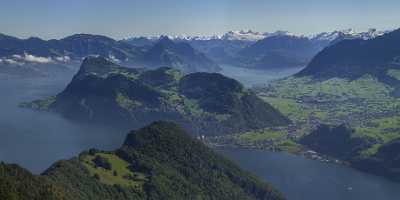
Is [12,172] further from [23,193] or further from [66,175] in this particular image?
[66,175]

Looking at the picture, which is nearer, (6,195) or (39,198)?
(6,195)

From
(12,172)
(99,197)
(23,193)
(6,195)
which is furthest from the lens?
(99,197)

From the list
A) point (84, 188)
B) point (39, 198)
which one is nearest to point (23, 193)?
point (39, 198)

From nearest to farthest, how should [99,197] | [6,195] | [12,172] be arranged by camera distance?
[6,195] < [12,172] < [99,197]

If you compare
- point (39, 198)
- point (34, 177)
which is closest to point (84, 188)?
point (34, 177)

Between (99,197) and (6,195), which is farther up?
(6,195)

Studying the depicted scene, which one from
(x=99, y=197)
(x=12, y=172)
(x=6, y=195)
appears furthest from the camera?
(x=99, y=197)

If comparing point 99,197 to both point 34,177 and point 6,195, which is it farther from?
point 6,195

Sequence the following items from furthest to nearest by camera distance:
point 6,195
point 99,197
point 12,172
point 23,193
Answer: point 99,197
point 12,172
point 23,193
point 6,195

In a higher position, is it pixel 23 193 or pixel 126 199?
pixel 23 193
